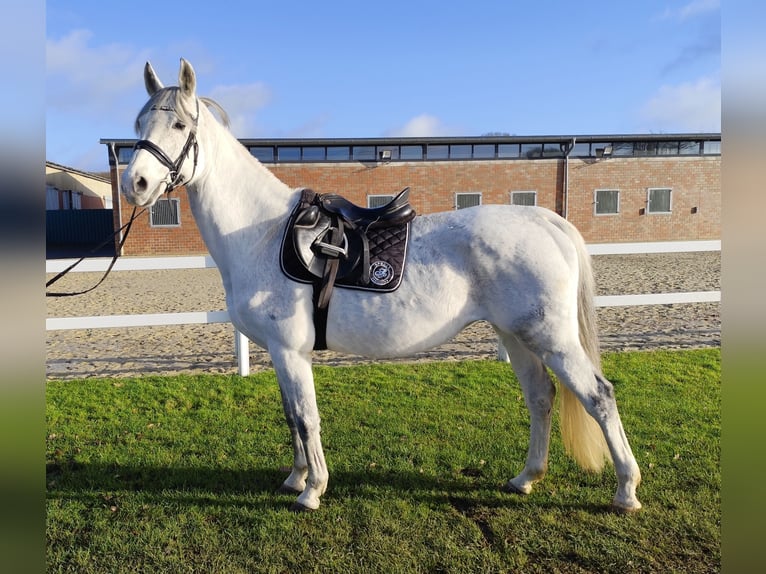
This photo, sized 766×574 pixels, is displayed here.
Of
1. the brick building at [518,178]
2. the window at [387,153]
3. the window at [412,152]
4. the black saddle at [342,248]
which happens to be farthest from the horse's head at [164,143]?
the window at [412,152]

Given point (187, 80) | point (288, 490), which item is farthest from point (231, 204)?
point (288, 490)

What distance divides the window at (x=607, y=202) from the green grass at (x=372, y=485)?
21.2 meters

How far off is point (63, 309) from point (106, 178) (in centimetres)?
4405

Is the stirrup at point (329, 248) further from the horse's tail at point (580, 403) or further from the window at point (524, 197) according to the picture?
the window at point (524, 197)

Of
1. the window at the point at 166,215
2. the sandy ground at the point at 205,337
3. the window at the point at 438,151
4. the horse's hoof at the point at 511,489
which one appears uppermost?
the window at the point at 438,151

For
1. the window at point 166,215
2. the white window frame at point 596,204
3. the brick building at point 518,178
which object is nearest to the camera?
the window at point 166,215

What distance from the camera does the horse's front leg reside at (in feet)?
9.64

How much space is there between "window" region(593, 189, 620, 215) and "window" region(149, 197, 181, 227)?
21.1m

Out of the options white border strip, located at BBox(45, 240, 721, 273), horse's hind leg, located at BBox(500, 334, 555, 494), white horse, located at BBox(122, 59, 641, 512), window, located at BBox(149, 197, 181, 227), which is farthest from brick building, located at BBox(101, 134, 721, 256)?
white horse, located at BBox(122, 59, 641, 512)

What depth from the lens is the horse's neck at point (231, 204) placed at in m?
2.97

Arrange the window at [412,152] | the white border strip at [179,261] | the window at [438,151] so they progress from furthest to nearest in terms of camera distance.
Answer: the window at [438,151] → the window at [412,152] → the white border strip at [179,261]

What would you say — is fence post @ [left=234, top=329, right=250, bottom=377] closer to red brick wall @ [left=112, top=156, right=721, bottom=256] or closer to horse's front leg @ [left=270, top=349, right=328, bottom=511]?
horse's front leg @ [left=270, top=349, right=328, bottom=511]
